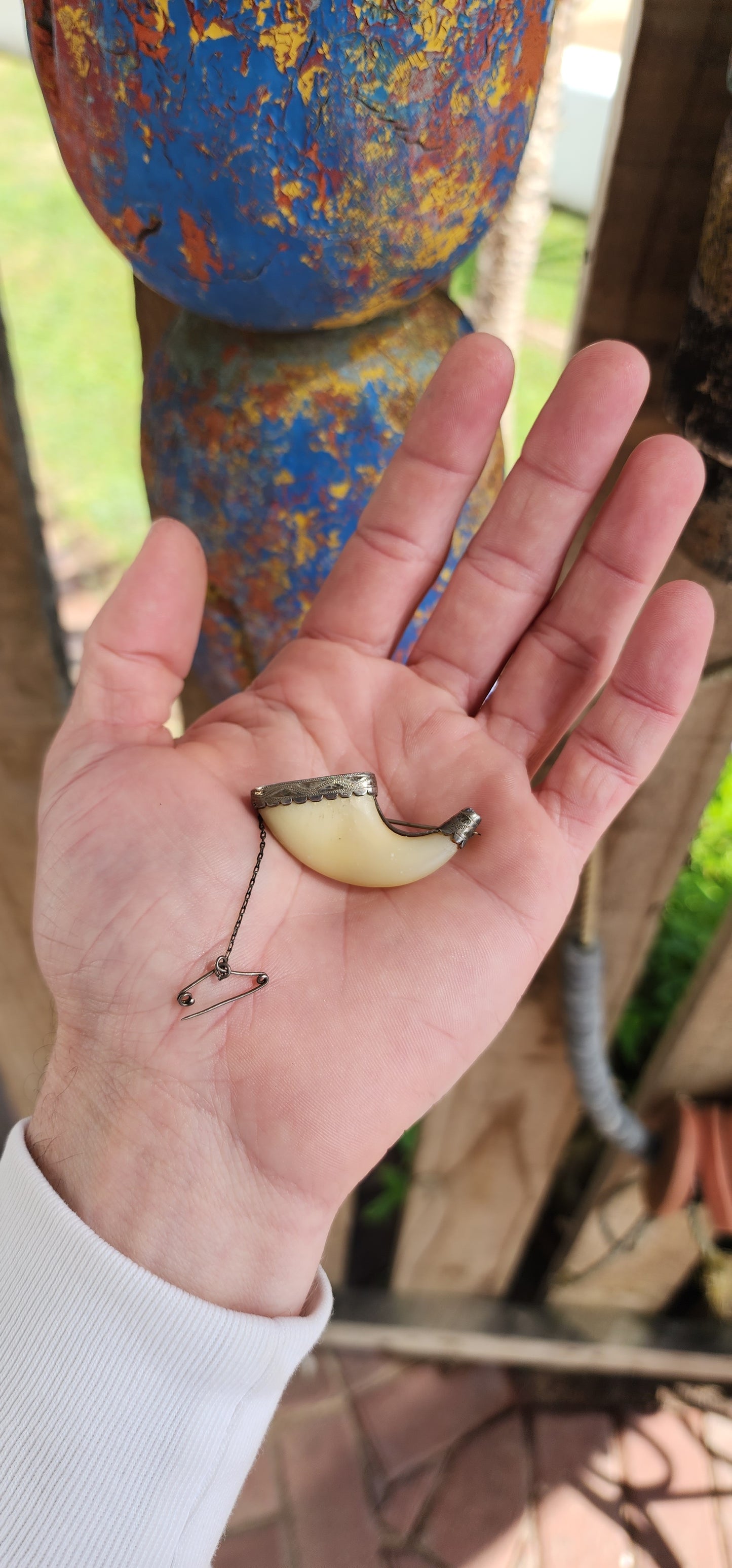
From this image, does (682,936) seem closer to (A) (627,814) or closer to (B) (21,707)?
(A) (627,814)

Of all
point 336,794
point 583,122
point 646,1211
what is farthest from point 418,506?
point 583,122

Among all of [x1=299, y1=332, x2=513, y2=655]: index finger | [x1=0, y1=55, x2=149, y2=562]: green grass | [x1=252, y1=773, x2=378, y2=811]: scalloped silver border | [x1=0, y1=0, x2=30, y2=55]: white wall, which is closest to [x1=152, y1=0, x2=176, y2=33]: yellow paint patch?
[x1=299, y1=332, x2=513, y2=655]: index finger

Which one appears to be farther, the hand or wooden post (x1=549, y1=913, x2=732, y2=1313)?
wooden post (x1=549, y1=913, x2=732, y2=1313)

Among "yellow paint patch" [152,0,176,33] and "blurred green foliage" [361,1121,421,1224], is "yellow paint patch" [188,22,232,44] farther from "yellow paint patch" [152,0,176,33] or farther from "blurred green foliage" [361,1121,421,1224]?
"blurred green foliage" [361,1121,421,1224]

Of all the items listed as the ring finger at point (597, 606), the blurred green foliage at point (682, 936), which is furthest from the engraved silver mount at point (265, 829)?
the blurred green foliage at point (682, 936)

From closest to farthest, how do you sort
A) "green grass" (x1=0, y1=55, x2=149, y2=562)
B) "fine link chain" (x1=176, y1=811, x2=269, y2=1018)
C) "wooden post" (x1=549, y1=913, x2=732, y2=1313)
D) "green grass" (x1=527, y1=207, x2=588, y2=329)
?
"fine link chain" (x1=176, y1=811, x2=269, y2=1018) → "wooden post" (x1=549, y1=913, x2=732, y2=1313) → "green grass" (x1=0, y1=55, x2=149, y2=562) → "green grass" (x1=527, y1=207, x2=588, y2=329)

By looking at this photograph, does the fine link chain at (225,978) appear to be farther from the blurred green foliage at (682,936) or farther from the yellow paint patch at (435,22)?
the blurred green foliage at (682,936)
